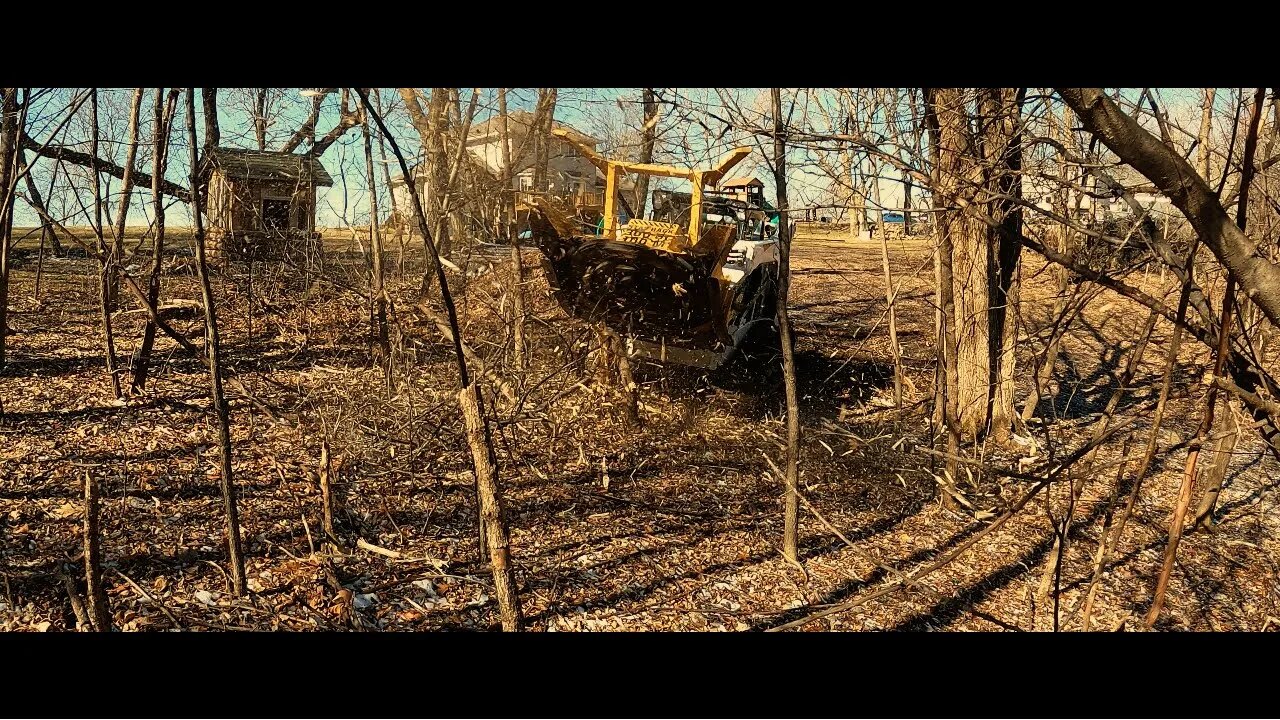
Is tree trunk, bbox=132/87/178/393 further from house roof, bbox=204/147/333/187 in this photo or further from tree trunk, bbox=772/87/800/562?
house roof, bbox=204/147/333/187

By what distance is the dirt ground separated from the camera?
18.9ft

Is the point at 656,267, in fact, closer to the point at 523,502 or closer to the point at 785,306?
the point at 523,502

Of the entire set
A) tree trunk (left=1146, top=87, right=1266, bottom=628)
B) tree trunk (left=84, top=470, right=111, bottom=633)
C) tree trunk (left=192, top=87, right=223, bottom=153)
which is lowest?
tree trunk (left=84, top=470, right=111, bottom=633)

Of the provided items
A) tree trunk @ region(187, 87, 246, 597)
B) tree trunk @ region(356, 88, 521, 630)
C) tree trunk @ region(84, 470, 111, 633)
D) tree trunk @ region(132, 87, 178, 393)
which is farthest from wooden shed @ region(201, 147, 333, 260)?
tree trunk @ region(356, 88, 521, 630)

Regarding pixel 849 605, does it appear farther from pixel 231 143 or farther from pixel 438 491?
pixel 231 143

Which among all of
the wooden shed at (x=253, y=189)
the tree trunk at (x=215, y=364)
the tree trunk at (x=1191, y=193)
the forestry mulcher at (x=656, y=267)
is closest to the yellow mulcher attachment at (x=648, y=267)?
the forestry mulcher at (x=656, y=267)

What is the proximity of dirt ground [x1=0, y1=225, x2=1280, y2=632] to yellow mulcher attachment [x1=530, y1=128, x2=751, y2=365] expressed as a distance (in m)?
0.64

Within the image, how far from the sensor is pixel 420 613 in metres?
5.69

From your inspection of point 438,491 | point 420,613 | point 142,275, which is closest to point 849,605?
point 420,613

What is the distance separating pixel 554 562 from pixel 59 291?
1075 centimetres

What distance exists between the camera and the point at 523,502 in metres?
7.97

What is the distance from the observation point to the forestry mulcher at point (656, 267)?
891cm

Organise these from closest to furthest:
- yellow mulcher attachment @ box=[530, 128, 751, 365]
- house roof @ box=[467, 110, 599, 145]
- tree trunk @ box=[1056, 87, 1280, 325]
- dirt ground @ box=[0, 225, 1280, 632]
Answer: tree trunk @ box=[1056, 87, 1280, 325], dirt ground @ box=[0, 225, 1280, 632], yellow mulcher attachment @ box=[530, 128, 751, 365], house roof @ box=[467, 110, 599, 145]

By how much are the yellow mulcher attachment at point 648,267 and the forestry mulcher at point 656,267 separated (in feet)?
0.03
